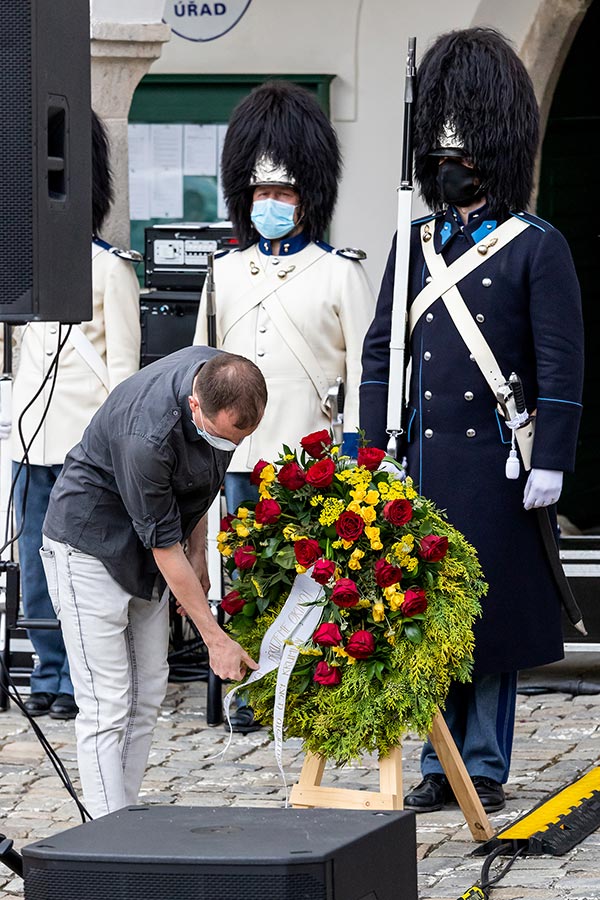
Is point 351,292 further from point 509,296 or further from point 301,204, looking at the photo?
point 509,296

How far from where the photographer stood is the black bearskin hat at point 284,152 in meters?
5.84

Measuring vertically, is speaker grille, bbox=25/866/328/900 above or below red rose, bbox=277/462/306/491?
below

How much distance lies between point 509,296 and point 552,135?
4652mm

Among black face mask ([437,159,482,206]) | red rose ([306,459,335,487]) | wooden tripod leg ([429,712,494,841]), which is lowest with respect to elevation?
wooden tripod leg ([429,712,494,841])

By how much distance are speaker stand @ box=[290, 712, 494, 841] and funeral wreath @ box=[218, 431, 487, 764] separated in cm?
5

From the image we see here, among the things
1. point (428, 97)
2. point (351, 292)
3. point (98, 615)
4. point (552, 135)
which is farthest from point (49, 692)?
point (552, 135)

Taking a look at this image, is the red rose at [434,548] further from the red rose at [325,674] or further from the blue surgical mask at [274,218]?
the blue surgical mask at [274,218]

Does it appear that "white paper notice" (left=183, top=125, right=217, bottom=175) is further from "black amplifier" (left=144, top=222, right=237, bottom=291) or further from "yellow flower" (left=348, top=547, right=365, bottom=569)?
"yellow flower" (left=348, top=547, right=365, bottom=569)

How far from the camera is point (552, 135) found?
356 inches

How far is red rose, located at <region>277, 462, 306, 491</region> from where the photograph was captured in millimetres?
4129

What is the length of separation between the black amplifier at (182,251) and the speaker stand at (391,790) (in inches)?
110

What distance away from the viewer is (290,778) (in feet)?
17.4

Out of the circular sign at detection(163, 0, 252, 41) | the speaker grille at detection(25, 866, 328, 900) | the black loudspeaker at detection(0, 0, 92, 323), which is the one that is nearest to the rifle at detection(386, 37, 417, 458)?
the black loudspeaker at detection(0, 0, 92, 323)

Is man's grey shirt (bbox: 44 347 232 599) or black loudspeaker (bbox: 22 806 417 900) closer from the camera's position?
black loudspeaker (bbox: 22 806 417 900)
